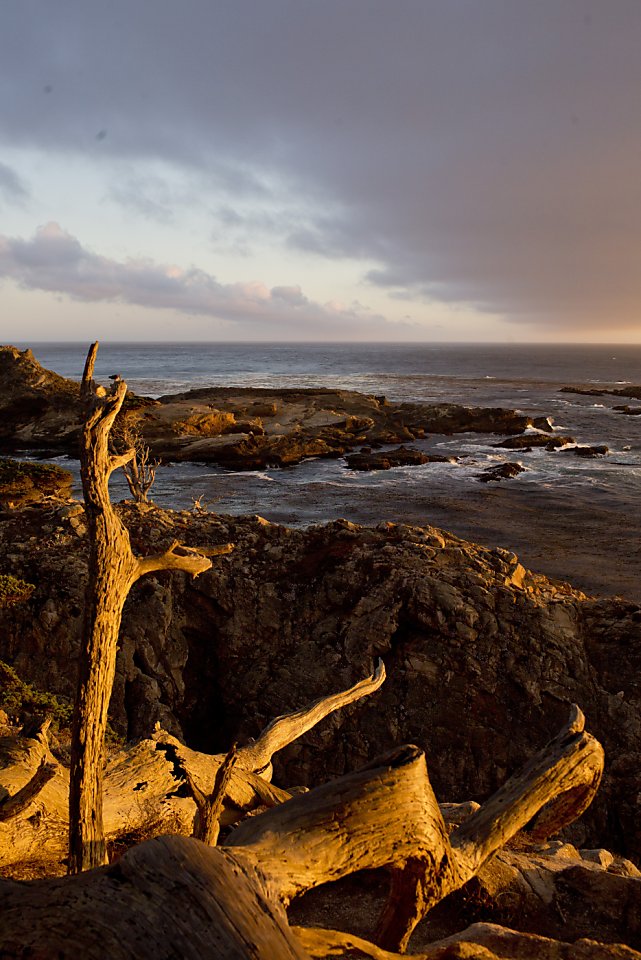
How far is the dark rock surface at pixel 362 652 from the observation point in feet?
35.5

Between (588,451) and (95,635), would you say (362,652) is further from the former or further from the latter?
(588,451)

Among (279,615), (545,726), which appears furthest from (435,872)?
(279,615)

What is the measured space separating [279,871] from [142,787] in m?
3.58

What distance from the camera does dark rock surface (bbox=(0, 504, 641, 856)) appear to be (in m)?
10.8

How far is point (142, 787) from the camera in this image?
657cm

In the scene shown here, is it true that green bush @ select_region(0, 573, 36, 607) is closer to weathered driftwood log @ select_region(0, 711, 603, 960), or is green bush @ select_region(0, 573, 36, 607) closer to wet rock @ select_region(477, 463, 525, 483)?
weathered driftwood log @ select_region(0, 711, 603, 960)

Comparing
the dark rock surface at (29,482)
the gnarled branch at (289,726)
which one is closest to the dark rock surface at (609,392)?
the dark rock surface at (29,482)

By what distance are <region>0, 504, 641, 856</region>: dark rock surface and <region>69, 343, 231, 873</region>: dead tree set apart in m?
6.76

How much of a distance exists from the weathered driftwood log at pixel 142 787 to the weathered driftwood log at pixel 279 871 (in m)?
2.09

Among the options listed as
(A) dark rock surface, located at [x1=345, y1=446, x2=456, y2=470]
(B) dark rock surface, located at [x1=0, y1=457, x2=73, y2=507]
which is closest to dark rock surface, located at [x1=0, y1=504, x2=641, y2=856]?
(B) dark rock surface, located at [x1=0, y1=457, x2=73, y2=507]

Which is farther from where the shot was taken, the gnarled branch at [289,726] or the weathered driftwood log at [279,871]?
the gnarled branch at [289,726]

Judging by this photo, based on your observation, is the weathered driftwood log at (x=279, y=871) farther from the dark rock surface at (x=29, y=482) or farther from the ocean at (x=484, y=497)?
the dark rock surface at (x=29, y=482)

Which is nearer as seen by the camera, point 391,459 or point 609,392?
point 391,459

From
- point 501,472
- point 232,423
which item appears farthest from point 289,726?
point 232,423
